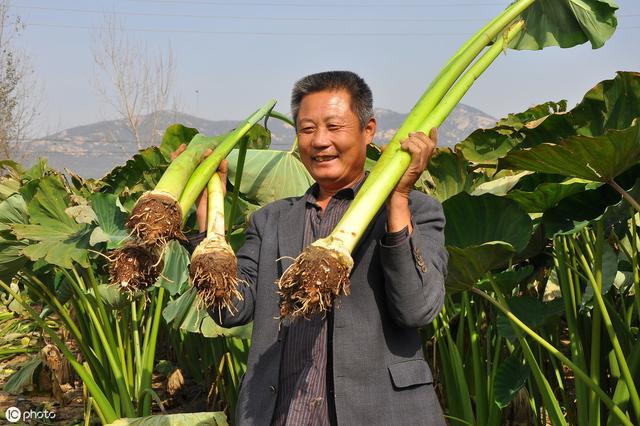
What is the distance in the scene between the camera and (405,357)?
5.89 feet

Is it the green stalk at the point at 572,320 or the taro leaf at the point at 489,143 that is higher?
the taro leaf at the point at 489,143

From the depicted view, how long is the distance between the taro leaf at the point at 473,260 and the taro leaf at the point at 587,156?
9.7 inches

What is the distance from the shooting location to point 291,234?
194 cm

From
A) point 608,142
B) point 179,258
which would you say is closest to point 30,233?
point 179,258

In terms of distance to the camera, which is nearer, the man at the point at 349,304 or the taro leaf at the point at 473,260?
the man at the point at 349,304

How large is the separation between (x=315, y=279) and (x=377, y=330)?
337 mm

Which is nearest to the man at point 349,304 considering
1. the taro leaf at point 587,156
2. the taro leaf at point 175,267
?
the taro leaf at point 587,156

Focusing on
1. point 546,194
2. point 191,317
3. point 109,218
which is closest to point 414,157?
point 546,194

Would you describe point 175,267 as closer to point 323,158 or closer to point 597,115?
point 323,158

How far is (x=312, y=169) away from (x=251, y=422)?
2.07 feet

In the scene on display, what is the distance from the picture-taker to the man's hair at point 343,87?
6.11 feet

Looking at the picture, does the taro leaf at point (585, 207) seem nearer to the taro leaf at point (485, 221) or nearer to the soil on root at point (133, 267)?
the taro leaf at point (485, 221)
